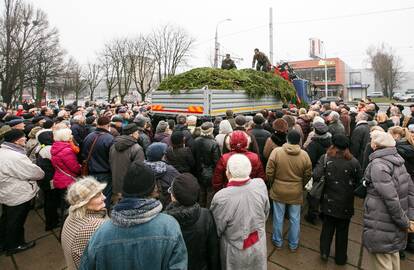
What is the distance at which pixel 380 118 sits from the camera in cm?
604

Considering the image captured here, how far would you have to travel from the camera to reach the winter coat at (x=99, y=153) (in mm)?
4105

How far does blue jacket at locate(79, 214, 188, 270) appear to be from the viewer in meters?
1.50

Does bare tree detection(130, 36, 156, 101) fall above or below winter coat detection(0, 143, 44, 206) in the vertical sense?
above

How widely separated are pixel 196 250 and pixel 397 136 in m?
3.78

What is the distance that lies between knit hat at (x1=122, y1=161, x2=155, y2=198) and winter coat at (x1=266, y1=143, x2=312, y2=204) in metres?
2.42

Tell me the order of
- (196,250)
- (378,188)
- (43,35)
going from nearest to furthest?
(196,250)
(378,188)
(43,35)

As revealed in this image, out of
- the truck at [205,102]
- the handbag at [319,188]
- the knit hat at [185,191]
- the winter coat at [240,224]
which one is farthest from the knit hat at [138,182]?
the truck at [205,102]

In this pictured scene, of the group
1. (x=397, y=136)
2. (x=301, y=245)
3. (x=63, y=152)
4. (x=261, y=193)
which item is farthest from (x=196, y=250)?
(x=397, y=136)

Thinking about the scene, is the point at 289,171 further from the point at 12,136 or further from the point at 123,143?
the point at 12,136

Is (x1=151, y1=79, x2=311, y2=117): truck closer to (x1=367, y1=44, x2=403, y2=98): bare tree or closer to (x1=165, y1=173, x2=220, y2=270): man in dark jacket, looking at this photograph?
(x1=165, y1=173, x2=220, y2=270): man in dark jacket

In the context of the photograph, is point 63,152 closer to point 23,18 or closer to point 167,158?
point 167,158

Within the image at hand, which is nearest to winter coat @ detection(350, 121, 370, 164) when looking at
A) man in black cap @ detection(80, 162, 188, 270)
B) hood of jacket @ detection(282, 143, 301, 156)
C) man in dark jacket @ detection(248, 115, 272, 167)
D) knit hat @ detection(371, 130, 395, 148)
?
man in dark jacket @ detection(248, 115, 272, 167)

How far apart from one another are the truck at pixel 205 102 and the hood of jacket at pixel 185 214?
5.29 m

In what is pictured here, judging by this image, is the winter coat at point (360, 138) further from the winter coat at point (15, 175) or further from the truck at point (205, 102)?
the winter coat at point (15, 175)
